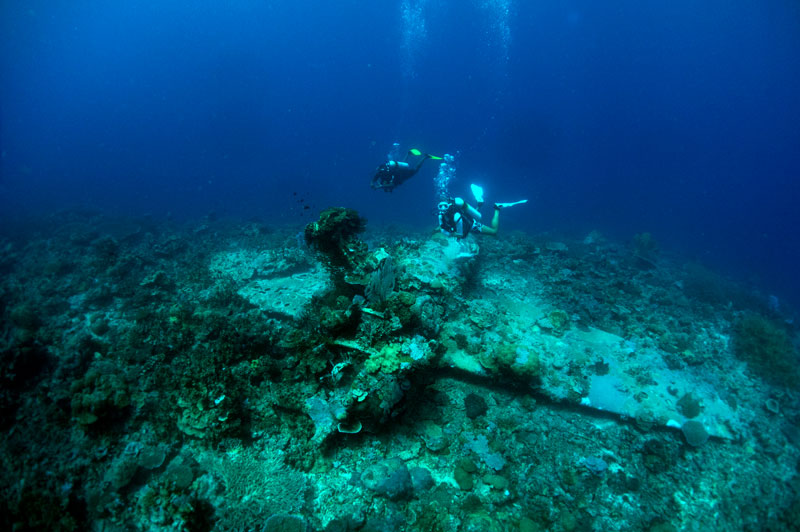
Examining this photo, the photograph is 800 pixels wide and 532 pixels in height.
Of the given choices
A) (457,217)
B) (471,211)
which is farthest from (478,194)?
(457,217)

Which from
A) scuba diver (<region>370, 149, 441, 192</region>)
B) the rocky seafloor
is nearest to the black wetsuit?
scuba diver (<region>370, 149, 441, 192</region>)

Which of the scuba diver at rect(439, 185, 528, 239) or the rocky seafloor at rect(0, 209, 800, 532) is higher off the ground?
the scuba diver at rect(439, 185, 528, 239)

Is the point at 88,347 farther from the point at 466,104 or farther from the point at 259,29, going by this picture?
the point at 259,29

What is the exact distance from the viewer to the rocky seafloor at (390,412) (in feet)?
14.2

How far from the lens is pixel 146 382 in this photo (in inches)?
215

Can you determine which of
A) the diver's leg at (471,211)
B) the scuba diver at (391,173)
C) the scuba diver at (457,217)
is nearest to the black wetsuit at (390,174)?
the scuba diver at (391,173)

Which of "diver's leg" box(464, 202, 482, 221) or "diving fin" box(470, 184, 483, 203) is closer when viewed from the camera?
"diver's leg" box(464, 202, 482, 221)

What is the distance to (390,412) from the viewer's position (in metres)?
4.91

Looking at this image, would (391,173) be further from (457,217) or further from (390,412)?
(390,412)

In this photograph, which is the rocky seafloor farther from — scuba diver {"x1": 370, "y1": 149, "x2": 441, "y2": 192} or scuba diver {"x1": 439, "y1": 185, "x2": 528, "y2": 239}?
scuba diver {"x1": 370, "y1": 149, "x2": 441, "y2": 192}

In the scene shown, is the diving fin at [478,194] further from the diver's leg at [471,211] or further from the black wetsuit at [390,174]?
the black wetsuit at [390,174]

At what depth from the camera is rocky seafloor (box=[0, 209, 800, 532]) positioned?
14.2 feet

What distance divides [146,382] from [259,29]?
153188mm

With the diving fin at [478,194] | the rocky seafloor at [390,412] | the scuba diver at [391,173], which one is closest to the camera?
the rocky seafloor at [390,412]
